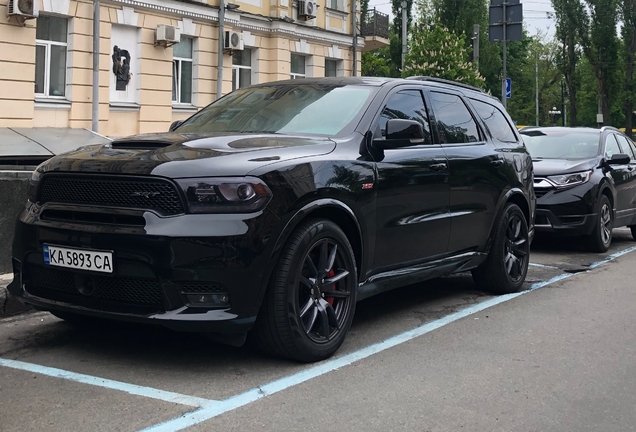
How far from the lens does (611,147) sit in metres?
11.5

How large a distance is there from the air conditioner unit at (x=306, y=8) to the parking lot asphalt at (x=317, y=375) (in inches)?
730

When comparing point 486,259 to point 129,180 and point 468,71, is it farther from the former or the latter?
point 468,71

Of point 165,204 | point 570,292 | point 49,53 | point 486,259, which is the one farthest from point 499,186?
point 49,53

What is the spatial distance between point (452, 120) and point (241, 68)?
56.3 ft

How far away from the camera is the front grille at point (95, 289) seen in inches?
172

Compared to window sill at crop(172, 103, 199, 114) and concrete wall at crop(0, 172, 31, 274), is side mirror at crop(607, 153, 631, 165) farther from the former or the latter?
window sill at crop(172, 103, 199, 114)

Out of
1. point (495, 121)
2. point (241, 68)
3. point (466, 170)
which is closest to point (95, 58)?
point (241, 68)

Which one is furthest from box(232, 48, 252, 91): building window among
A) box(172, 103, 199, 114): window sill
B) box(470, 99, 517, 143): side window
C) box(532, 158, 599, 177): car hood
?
box(470, 99, 517, 143): side window

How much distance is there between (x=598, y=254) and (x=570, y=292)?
3229 mm

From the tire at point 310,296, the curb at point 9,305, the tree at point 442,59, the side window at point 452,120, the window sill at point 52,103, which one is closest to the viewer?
the tire at point 310,296

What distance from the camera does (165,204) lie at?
433cm

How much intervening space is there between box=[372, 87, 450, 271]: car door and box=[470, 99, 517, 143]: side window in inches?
44.4

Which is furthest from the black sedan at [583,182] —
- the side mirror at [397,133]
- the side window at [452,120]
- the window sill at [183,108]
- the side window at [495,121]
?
the window sill at [183,108]

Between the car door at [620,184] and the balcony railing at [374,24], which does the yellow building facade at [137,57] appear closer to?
the balcony railing at [374,24]
